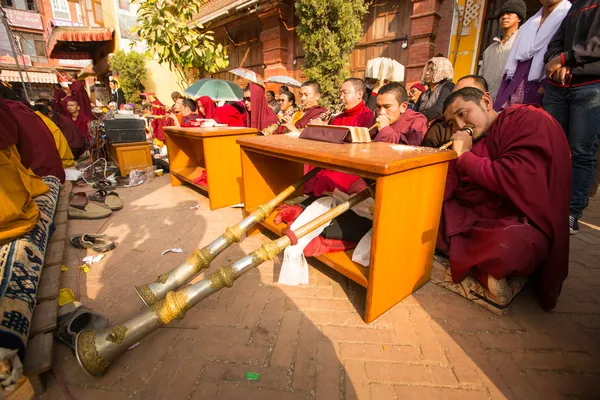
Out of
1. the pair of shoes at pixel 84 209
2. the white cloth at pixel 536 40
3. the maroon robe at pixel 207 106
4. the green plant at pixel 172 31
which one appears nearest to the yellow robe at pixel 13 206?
the pair of shoes at pixel 84 209

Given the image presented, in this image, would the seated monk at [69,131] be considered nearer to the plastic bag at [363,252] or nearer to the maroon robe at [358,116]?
the maroon robe at [358,116]

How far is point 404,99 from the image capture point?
2.95m

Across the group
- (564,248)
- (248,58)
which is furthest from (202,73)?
(564,248)

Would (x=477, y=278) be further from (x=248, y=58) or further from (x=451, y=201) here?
(x=248, y=58)

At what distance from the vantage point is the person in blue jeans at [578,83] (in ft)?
7.25

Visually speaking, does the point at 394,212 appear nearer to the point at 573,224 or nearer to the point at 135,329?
the point at 135,329

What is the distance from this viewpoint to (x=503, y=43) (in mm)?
3350

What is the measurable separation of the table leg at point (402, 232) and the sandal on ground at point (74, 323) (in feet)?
4.95

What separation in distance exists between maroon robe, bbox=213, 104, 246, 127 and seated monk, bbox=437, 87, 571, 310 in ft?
13.5

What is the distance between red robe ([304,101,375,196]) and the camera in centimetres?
267

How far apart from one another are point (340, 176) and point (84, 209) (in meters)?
2.95

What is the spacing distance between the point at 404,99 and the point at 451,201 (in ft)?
4.33

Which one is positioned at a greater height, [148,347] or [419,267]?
[419,267]

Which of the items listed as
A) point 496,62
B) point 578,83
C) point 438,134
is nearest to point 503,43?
point 496,62
